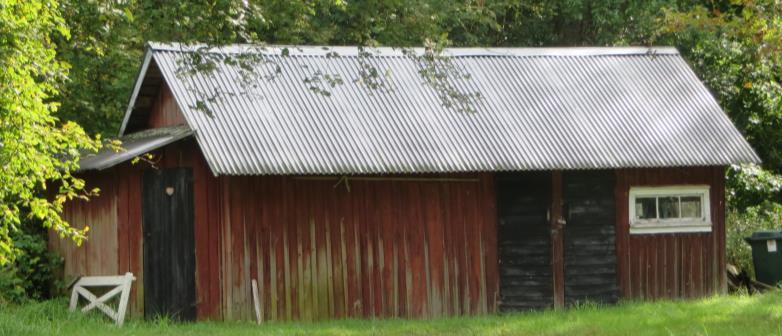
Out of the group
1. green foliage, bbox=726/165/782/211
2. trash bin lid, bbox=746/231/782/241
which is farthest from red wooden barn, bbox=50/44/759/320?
green foliage, bbox=726/165/782/211

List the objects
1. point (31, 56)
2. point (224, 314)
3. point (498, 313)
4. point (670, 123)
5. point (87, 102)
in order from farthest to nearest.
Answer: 1. point (87, 102)
2. point (670, 123)
3. point (498, 313)
4. point (224, 314)
5. point (31, 56)

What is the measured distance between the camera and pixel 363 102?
18.1m

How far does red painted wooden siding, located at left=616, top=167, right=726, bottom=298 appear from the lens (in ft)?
60.6

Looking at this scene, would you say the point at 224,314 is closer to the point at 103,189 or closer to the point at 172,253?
the point at 172,253

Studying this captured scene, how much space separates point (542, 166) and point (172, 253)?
5.25 m

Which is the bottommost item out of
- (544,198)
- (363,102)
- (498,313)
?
(498,313)

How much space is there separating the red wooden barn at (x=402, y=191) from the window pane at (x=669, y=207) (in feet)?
0.10

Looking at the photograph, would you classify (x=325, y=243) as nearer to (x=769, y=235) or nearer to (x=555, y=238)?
(x=555, y=238)

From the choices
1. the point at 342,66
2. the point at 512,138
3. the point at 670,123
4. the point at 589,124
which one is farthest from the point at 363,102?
the point at 670,123

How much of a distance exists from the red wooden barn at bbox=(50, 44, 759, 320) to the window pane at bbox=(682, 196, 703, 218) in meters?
0.02

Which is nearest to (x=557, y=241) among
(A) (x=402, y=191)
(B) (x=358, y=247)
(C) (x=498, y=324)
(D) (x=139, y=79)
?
(A) (x=402, y=191)

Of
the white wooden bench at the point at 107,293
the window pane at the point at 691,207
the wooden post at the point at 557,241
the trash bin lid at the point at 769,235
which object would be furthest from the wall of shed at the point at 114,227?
the trash bin lid at the point at 769,235

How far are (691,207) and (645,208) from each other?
2.63 feet

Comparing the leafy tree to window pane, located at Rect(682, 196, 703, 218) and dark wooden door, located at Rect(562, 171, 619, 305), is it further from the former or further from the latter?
window pane, located at Rect(682, 196, 703, 218)
